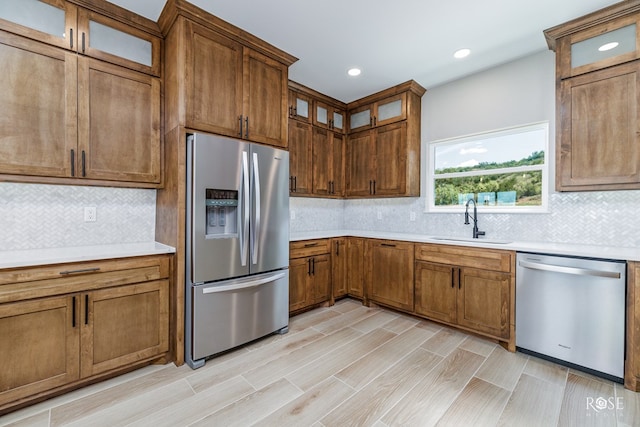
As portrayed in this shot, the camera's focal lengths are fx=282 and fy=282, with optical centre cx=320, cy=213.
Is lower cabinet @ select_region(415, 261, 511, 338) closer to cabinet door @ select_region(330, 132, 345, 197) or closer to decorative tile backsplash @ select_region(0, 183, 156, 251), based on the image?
cabinet door @ select_region(330, 132, 345, 197)

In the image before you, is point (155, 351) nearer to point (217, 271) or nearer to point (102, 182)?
point (217, 271)

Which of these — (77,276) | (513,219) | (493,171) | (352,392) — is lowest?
(352,392)

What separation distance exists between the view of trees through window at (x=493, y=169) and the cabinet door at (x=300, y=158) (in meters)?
1.61

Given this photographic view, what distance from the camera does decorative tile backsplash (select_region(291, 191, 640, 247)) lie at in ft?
7.84

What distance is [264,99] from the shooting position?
8.77ft

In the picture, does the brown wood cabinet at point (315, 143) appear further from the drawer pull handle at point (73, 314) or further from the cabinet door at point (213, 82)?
the drawer pull handle at point (73, 314)

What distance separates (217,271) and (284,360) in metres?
0.91

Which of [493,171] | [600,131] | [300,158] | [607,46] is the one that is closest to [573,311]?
[600,131]

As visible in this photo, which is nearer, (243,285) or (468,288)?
(243,285)

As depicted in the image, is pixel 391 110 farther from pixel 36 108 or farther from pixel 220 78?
pixel 36 108

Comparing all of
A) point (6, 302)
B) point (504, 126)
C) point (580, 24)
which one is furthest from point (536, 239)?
point (6, 302)

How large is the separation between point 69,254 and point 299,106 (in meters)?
2.76

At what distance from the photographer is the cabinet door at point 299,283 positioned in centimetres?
312

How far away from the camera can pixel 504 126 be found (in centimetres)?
302
